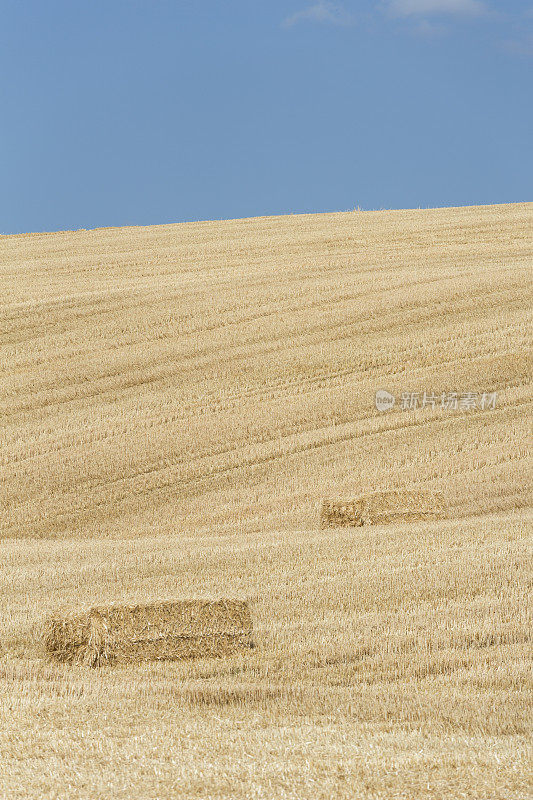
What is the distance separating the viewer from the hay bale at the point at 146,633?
691 centimetres

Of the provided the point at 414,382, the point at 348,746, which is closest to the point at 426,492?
the point at 414,382

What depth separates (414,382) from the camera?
18.1m

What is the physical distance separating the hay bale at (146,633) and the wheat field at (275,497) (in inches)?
5.7

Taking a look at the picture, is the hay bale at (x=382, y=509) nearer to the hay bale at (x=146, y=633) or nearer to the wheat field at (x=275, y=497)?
the wheat field at (x=275, y=497)

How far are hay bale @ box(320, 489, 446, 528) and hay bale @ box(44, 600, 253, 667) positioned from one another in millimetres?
5869

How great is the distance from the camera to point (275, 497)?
587 inches

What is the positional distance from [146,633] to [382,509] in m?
6.52

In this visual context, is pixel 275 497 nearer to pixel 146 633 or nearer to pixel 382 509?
pixel 382 509

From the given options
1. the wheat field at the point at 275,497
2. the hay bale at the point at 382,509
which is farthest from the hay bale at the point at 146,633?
the hay bale at the point at 382,509

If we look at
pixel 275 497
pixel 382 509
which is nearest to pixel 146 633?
pixel 382 509

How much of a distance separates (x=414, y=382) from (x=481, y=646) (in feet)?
37.8

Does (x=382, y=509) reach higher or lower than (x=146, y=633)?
higher

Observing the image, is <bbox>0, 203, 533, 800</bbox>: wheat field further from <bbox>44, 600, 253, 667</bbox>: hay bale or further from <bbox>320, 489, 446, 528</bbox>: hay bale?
<bbox>320, 489, 446, 528</bbox>: hay bale

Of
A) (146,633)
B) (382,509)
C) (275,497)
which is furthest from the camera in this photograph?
(275,497)
